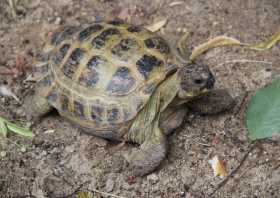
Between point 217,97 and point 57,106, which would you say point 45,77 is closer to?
point 57,106

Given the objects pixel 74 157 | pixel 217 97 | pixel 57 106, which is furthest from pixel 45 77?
pixel 217 97

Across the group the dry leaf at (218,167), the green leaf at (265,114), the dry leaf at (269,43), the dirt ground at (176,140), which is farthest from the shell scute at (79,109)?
the dry leaf at (269,43)

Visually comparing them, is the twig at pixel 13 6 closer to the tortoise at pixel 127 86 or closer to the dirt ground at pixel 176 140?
the dirt ground at pixel 176 140

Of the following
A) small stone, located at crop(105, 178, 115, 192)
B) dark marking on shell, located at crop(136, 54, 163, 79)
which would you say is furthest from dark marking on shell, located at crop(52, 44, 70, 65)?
small stone, located at crop(105, 178, 115, 192)

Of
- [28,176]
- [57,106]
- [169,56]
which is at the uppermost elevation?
[169,56]

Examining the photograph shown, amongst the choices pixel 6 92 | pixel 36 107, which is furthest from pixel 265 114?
pixel 6 92

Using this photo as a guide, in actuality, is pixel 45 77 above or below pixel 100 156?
above
